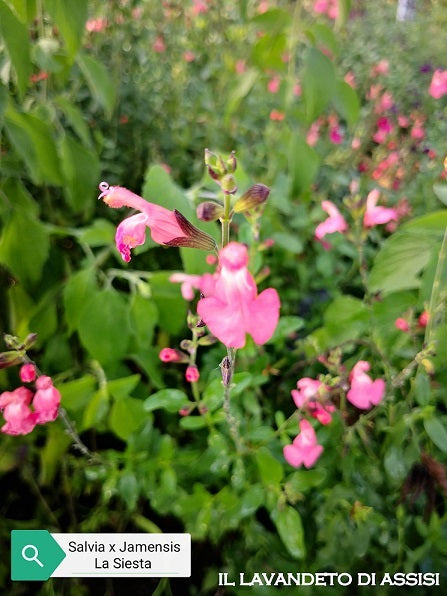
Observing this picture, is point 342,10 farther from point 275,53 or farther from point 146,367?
point 146,367

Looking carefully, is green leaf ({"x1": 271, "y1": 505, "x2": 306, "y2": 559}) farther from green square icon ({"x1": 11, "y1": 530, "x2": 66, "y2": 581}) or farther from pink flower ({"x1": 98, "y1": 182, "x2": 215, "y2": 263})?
pink flower ({"x1": 98, "y1": 182, "x2": 215, "y2": 263})

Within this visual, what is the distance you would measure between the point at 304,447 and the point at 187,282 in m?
0.29

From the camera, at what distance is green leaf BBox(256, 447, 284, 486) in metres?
0.68

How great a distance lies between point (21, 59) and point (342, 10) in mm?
531

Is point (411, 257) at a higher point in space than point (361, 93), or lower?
lower

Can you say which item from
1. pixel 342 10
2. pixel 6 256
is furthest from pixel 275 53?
pixel 6 256

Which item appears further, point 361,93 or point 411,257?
point 361,93

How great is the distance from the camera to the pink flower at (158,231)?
0.41 m

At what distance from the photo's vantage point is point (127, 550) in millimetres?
624

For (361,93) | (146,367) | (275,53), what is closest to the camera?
(146,367)

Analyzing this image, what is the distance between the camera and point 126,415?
74 centimetres

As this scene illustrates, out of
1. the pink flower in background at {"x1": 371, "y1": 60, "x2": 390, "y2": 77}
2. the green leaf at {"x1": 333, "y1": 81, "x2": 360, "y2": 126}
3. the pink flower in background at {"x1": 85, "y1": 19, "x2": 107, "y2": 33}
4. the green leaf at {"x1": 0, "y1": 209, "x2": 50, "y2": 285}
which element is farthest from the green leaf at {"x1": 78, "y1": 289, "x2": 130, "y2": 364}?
the pink flower in background at {"x1": 371, "y1": 60, "x2": 390, "y2": 77}

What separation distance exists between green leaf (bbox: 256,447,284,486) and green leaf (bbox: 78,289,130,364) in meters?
0.26

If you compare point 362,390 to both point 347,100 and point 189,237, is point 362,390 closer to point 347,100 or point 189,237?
point 189,237
